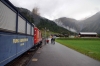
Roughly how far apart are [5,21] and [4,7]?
50 centimetres

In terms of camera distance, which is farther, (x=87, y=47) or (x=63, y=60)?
(x=87, y=47)

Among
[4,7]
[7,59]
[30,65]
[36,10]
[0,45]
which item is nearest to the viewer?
[0,45]

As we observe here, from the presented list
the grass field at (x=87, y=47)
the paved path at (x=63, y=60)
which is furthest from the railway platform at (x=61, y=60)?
the grass field at (x=87, y=47)

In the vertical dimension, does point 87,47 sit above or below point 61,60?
below

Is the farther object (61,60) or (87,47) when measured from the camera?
(87,47)

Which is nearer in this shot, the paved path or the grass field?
the paved path

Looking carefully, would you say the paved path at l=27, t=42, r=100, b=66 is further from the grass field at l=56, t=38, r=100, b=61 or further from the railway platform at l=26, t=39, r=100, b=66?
the grass field at l=56, t=38, r=100, b=61

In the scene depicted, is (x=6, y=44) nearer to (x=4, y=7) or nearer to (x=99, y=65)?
(x=4, y=7)

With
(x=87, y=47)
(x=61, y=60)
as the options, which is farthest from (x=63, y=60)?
(x=87, y=47)

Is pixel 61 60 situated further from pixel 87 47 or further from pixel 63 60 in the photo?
pixel 87 47

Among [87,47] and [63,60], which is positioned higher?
[63,60]

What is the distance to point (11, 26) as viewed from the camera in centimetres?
629

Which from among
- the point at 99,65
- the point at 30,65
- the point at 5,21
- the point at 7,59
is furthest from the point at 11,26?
the point at 99,65

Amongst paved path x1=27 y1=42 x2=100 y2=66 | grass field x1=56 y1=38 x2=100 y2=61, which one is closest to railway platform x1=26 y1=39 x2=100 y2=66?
paved path x1=27 y1=42 x2=100 y2=66
